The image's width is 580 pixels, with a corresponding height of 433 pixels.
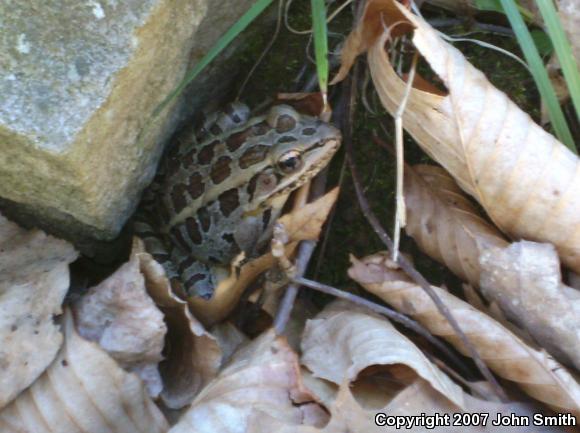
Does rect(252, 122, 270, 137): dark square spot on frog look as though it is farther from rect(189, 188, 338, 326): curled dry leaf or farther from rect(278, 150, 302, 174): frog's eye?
rect(189, 188, 338, 326): curled dry leaf

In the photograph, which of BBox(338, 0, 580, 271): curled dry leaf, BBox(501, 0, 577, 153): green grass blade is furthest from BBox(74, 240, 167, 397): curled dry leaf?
BBox(501, 0, 577, 153): green grass blade

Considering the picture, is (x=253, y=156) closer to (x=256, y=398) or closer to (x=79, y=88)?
(x=79, y=88)

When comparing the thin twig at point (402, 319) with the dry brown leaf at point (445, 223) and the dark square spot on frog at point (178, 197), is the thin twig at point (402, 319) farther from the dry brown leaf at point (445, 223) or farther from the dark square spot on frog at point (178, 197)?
the dark square spot on frog at point (178, 197)

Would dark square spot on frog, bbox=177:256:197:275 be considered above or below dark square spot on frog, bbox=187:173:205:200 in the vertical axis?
below

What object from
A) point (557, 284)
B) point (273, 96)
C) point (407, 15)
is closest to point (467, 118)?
point (407, 15)
